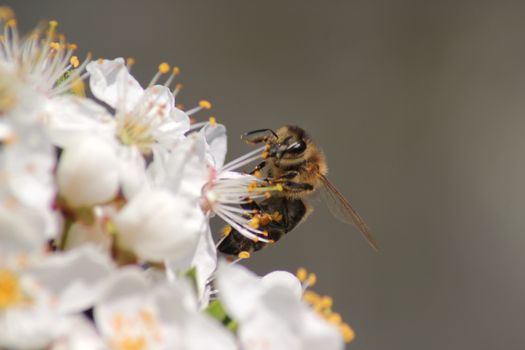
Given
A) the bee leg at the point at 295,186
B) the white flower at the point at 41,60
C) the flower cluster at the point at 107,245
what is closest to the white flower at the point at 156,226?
the flower cluster at the point at 107,245

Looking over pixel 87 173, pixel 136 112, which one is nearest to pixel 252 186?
pixel 136 112

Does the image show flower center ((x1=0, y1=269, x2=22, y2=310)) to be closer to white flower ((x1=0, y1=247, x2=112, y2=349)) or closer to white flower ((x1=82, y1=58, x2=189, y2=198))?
white flower ((x1=0, y1=247, x2=112, y2=349))

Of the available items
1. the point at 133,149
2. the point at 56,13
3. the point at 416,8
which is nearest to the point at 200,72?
the point at 56,13

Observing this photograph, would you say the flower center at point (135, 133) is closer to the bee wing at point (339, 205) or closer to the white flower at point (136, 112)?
the white flower at point (136, 112)

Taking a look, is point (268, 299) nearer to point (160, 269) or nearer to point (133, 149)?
point (160, 269)

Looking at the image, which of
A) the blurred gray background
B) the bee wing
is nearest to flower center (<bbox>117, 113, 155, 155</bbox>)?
the bee wing

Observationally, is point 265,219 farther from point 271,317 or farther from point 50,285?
point 50,285

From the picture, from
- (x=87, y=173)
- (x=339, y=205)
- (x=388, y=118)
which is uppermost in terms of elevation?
(x=87, y=173)
